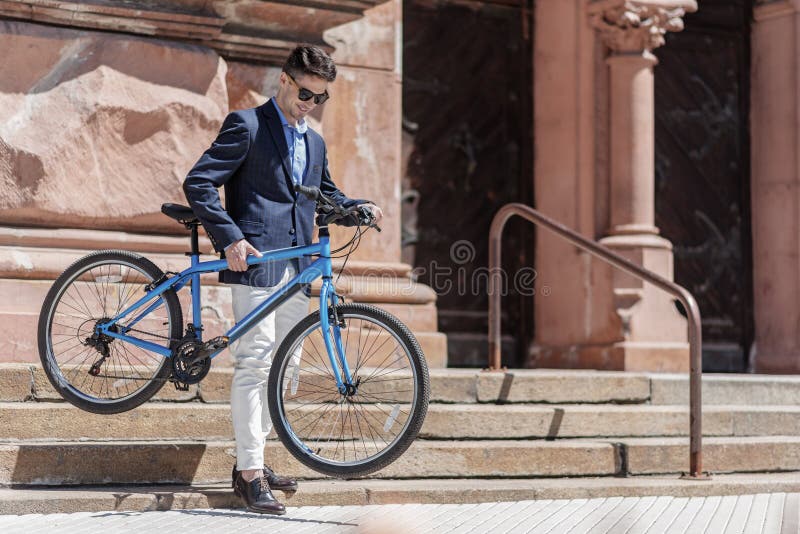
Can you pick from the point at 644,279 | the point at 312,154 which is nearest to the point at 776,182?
the point at 644,279

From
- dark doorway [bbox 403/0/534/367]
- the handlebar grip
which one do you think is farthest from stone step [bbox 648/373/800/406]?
the handlebar grip

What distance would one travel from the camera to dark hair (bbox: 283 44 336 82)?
208 inches

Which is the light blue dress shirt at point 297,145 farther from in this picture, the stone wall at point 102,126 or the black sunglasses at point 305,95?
the stone wall at point 102,126

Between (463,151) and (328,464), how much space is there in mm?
5290

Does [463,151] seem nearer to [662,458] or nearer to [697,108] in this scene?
[697,108]

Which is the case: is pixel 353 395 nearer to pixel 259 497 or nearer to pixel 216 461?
pixel 259 497

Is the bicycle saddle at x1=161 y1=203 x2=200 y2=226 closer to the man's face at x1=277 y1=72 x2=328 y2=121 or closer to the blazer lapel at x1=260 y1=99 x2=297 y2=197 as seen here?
the blazer lapel at x1=260 y1=99 x2=297 y2=197

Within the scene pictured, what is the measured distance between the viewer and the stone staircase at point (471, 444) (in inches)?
218

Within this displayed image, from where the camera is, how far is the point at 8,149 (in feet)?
22.1

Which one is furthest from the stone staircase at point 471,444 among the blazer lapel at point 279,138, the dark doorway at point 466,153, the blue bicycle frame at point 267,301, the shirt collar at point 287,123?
the dark doorway at point 466,153

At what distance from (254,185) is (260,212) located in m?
0.12

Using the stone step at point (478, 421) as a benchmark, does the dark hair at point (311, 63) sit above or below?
above

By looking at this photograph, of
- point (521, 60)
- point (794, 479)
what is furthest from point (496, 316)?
point (521, 60)

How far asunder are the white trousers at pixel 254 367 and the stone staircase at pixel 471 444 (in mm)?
324
